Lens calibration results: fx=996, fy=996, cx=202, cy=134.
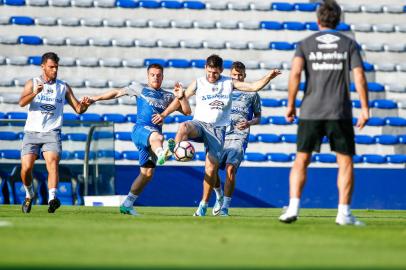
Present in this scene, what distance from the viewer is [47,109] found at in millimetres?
14227

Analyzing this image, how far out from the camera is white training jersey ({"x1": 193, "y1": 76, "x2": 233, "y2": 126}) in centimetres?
1388

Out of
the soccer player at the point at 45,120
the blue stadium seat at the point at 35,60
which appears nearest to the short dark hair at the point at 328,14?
the soccer player at the point at 45,120

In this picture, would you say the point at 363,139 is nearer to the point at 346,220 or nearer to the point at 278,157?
the point at 278,157

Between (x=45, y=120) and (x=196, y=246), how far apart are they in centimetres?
711

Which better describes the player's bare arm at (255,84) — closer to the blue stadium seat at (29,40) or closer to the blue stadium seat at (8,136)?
the blue stadium seat at (8,136)

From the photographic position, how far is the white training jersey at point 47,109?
14109mm

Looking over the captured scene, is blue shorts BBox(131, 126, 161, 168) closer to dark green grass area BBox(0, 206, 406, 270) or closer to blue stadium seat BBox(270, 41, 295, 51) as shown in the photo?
dark green grass area BBox(0, 206, 406, 270)

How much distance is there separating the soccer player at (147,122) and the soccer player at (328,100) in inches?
132

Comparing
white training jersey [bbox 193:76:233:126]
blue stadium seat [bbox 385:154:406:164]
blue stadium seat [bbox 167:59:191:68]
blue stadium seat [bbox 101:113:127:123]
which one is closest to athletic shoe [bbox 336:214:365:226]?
white training jersey [bbox 193:76:233:126]

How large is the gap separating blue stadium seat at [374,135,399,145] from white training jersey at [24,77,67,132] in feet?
33.5

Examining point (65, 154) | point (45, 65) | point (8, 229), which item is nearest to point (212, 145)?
point (45, 65)

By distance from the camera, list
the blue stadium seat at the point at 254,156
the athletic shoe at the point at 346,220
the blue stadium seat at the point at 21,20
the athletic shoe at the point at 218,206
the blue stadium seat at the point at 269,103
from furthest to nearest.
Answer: the blue stadium seat at the point at 21,20 → the blue stadium seat at the point at 269,103 → the blue stadium seat at the point at 254,156 → the athletic shoe at the point at 218,206 → the athletic shoe at the point at 346,220

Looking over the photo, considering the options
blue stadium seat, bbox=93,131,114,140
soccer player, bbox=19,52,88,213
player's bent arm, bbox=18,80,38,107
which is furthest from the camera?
blue stadium seat, bbox=93,131,114,140

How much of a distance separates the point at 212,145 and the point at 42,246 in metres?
6.60
